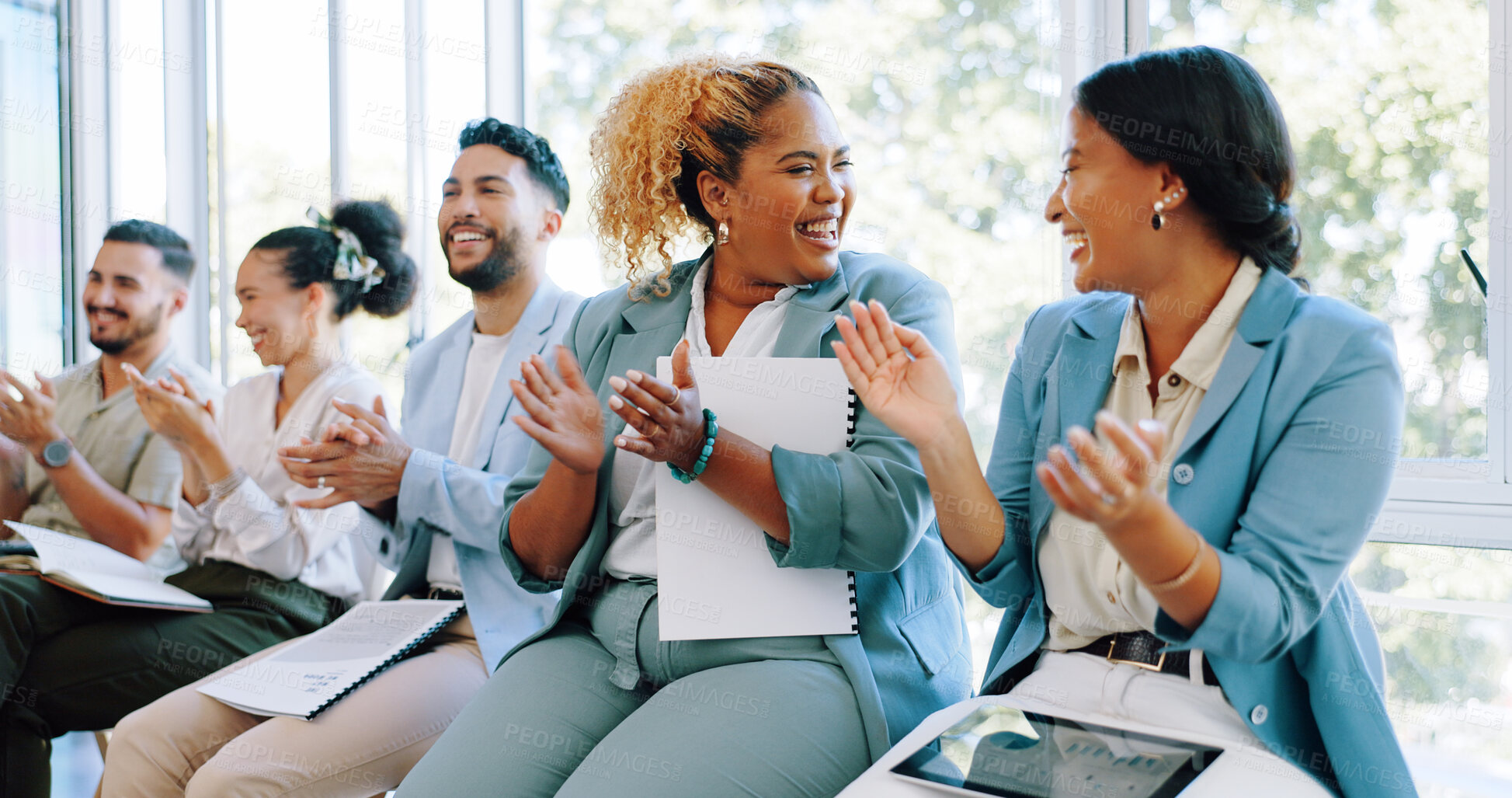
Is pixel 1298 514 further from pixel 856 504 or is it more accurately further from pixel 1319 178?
pixel 1319 178

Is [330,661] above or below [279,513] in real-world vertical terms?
below

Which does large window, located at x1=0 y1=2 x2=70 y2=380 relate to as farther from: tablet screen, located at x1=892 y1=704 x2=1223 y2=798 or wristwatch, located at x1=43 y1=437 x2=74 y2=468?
tablet screen, located at x1=892 y1=704 x2=1223 y2=798

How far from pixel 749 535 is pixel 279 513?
1.22m

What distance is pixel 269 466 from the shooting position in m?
2.33

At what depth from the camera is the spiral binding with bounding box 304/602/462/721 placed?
1628mm

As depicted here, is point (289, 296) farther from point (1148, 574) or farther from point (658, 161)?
point (1148, 574)

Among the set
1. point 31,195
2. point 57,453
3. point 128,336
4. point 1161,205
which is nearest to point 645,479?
point 1161,205

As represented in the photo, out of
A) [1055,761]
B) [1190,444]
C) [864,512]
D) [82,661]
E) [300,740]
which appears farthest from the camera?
[82,661]

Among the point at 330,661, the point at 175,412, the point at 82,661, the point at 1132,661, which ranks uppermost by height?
the point at 175,412

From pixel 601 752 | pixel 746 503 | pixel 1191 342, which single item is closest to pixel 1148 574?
pixel 1191 342

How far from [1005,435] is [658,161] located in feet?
2.32

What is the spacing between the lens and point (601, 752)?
1.30 m

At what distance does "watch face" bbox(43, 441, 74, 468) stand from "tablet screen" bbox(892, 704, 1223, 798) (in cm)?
220

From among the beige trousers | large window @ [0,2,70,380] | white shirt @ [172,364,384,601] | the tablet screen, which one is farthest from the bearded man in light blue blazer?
large window @ [0,2,70,380]
